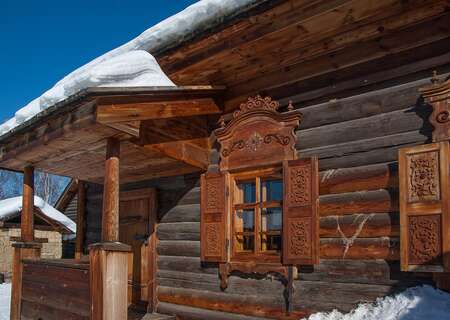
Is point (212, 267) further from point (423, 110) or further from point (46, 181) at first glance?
point (46, 181)

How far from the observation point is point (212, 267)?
5.86 meters

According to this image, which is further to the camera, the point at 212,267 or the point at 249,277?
the point at 212,267

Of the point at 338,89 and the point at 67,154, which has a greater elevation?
the point at 338,89

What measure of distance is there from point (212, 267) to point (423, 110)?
10.5 ft

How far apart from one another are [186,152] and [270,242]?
156 centimetres

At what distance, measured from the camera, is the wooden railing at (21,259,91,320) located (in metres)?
4.93

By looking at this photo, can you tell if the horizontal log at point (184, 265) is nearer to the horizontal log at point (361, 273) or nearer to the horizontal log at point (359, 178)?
the horizontal log at point (361, 273)

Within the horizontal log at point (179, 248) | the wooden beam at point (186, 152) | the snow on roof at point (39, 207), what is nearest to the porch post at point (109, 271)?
the wooden beam at point (186, 152)

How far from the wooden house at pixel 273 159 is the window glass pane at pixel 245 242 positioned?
3 centimetres

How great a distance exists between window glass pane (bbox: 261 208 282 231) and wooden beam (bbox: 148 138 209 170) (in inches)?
42.1

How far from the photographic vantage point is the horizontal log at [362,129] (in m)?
4.32

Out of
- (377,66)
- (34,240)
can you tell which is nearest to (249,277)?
(377,66)

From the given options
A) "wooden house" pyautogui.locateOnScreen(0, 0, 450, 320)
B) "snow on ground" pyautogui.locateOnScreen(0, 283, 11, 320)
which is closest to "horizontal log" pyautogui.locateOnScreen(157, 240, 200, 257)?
"wooden house" pyautogui.locateOnScreen(0, 0, 450, 320)

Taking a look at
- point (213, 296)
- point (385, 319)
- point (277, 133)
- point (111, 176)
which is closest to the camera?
point (385, 319)
